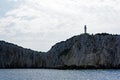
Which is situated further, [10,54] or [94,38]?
[10,54]

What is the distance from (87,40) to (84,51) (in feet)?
11.8

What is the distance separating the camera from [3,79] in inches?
3403

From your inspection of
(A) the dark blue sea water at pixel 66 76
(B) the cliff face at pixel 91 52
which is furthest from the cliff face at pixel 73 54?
(A) the dark blue sea water at pixel 66 76

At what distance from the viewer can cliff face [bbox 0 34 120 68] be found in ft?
398

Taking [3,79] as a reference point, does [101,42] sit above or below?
above

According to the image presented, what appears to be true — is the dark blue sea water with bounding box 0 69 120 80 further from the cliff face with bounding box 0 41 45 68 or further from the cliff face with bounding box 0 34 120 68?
the cliff face with bounding box 0 41 45 68

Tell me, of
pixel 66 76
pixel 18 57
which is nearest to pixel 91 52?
pixel 18 57

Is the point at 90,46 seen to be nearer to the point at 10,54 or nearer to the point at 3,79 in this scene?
the point at 10,54

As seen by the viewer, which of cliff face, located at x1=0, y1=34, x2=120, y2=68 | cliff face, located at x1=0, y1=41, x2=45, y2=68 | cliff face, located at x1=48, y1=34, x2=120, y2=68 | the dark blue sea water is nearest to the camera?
the dark blue sea water

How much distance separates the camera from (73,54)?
12800cm

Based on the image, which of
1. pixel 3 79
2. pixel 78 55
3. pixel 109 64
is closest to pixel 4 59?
pixel 78 55

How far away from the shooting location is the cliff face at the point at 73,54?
121 meters

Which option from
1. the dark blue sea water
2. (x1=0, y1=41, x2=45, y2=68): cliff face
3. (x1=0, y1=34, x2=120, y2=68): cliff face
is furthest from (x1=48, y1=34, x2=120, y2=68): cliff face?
the dark blue sea water

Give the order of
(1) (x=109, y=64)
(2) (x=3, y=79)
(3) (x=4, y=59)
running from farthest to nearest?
(3) (x=4, y=59) → (1) (x=109, y=64) → (2) (x=3, y=79)
